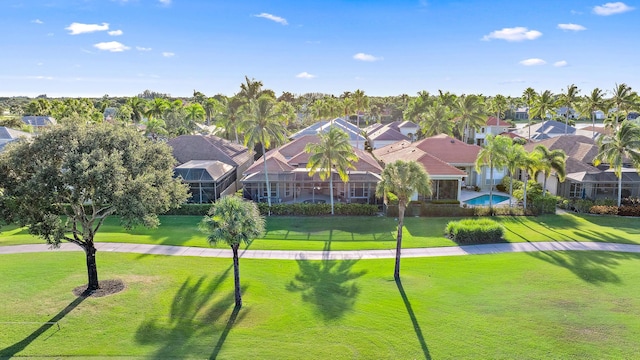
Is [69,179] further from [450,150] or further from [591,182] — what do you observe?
[591,182]

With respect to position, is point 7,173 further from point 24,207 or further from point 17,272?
point 17,272

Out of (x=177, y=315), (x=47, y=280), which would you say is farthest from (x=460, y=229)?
(x=47, y=280)

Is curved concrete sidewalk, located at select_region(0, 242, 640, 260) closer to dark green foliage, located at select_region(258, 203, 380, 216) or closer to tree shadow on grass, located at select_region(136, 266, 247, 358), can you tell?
tree shadow on grass, located at select_region(136, 266, 247, 358)

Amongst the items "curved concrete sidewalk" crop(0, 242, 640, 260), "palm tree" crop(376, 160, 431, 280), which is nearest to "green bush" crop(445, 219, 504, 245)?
"curved concrete sidewalk" crop(0, 242, 640, 260)

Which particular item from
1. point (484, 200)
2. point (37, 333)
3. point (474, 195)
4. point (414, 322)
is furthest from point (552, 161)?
point (37, 333)

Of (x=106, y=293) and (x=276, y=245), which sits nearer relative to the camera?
(x=106, y=293)

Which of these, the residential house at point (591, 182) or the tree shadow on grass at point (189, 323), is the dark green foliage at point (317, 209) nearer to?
the tree shadow on grass at point (189, 323)
